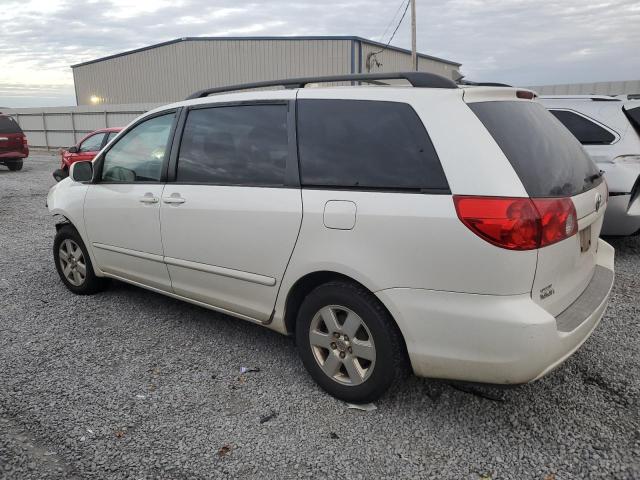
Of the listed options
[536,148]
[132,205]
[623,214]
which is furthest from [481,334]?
[623,214]

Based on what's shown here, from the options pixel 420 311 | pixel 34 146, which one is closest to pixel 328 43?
pixel 34 146

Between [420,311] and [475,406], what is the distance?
80cm

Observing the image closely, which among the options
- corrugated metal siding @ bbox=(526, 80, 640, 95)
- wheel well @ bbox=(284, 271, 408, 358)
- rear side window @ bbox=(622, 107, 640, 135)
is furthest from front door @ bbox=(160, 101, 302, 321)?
corrugated metal siding @ bbox=(526, 80, 640, 95)

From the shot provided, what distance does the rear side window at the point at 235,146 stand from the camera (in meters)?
3.06

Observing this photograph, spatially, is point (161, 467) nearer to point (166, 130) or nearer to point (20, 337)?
point (20, 337)

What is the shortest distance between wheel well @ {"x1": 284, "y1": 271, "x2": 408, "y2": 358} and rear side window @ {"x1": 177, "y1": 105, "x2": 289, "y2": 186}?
0.59 meters

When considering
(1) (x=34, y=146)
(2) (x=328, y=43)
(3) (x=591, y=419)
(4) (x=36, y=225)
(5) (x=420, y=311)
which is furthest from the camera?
(1) (x=34, y=146)

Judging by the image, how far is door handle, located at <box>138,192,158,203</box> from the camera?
364cm

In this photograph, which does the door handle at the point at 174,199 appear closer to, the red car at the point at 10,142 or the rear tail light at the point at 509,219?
the rear tail light at the point at 509,219

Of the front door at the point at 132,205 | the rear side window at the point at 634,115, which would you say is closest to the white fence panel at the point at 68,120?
the front door at the point at 132,205

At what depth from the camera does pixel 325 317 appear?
2818 millimetres

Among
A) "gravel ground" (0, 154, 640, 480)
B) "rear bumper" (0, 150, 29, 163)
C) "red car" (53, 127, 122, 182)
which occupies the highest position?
"red car" (53, 127, 122, 182)

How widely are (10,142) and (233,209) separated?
54.6 ft

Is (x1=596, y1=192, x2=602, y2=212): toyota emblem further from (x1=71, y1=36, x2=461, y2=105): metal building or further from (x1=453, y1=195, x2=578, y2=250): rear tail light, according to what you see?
(x1=71, y1=36, x2=461, y2=105): metal building
